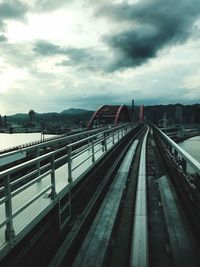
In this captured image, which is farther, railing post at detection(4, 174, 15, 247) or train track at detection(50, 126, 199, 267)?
train track at detection(50, 126, 199, 267)

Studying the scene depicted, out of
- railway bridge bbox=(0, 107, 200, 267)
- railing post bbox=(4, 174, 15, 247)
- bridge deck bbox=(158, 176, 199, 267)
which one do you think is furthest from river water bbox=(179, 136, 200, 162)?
railing post bbox=(4, 174, 15, 247)

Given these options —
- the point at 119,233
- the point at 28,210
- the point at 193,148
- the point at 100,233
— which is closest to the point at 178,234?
the point at 119,233

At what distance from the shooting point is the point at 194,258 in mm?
3496

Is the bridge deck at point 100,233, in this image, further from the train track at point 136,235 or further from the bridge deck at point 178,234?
the bridge deck at point 178,234

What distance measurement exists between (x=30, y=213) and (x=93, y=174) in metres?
3.64

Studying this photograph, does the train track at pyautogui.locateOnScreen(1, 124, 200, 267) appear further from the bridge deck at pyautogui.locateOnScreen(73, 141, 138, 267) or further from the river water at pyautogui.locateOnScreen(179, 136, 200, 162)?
the river water at pyautogui.locateOnScreen(179, 136, 200, 162)

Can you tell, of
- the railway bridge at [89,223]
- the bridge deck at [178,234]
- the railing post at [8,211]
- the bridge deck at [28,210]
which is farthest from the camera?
the bridge deck at [178,234]

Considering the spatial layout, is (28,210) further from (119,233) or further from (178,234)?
(178,234)

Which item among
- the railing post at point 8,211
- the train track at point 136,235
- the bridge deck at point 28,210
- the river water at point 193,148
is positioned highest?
the railing post at point 8,211

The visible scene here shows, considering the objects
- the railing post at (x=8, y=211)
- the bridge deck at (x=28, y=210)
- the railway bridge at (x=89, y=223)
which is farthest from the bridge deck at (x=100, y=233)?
the railing post at (x=8, y=211)

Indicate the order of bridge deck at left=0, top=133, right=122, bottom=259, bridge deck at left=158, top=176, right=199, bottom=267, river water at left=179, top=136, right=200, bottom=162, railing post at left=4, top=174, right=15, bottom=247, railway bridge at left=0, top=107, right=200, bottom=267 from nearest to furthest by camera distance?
railing post at left=4, top=174, right=15, bottom=247
bridge deck at left=0, top=133, right=122, bottom=259
railway bridge at left=0, top=107, right=200, bottom=267
bridge deck at left=158, top=176, right=199, bottom=267
river water at left=179, top=136, right=200, bottom=162

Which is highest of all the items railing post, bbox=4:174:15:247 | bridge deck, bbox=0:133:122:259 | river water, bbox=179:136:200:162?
railing post, bbox=4:174:15:247

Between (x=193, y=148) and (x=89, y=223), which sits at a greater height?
(x=89, y=223)

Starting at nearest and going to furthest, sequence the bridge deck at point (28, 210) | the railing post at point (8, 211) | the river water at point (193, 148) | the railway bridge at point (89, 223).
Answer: the railing post at point (8, 211), the bridge deck at point (28, 210), the railway bridge at point (89, 223), the river water at point (193, 148)
